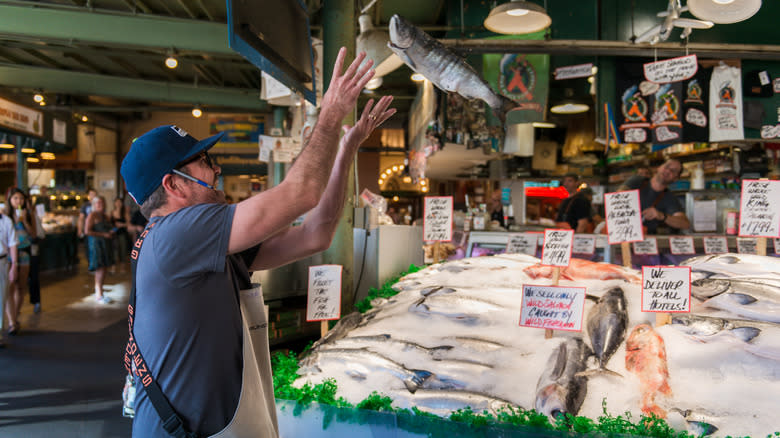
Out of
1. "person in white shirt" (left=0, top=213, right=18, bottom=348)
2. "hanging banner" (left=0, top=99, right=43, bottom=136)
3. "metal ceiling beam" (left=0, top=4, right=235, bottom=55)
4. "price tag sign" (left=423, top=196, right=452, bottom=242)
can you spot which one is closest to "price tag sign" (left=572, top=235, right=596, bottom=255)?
"price tag sign" (left=423, top=196, right=452, bottom=242)

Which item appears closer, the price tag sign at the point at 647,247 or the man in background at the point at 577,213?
the price tag sign at the point at 647,247

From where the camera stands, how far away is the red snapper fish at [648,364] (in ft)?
6.64

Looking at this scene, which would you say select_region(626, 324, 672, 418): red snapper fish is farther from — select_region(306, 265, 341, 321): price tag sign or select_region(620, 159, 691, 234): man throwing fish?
select_region(620, 159, 691, 234): man throwing fish

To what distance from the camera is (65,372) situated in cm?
449

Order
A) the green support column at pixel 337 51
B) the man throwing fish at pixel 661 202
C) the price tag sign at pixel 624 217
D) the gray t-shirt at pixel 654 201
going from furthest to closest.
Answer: the gray t-shirt at pixel 654 201 → the man throwing fish at pixel 661 202 → the green support column at pixel 337 51 → the price tag sign at pixel 624 217

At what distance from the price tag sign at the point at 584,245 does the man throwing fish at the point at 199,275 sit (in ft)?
11.7

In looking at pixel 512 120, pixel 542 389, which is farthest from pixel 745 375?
pixel 512 120

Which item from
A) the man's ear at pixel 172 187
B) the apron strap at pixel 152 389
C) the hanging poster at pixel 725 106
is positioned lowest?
the apron strap at pixel 152 389

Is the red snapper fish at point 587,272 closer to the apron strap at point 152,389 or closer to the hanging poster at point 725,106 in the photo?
the apron strap at point 152,389

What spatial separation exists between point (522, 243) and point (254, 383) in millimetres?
3416

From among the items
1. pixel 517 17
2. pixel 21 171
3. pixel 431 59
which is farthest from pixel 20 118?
pixel 431 59

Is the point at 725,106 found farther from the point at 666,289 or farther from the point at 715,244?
the point at 666,289

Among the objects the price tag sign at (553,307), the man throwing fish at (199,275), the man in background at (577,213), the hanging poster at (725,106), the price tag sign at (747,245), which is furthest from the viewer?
the hanging poster at (725,106)

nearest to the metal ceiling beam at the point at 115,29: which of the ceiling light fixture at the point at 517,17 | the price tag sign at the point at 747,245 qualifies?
the ceiling light fixture at the point at 517,17
